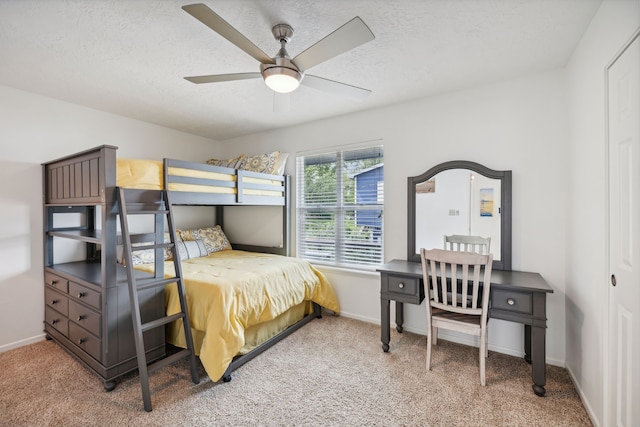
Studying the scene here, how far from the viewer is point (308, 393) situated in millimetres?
2064

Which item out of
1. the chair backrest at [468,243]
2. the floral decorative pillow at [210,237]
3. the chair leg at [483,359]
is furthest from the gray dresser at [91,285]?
the chair backrest at [468,243]

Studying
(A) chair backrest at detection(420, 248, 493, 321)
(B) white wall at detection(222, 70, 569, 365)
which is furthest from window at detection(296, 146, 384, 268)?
(A) chair backrest at detection(420, 248, 493, 321)

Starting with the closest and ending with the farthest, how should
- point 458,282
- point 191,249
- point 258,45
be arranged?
point 258,45
point 458,282
point 191,249

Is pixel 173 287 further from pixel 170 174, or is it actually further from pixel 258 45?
pixel 258 45

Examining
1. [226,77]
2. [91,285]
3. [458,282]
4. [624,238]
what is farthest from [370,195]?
[91,285]

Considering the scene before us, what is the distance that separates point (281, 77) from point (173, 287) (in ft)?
6.39

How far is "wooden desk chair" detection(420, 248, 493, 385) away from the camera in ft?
6.94

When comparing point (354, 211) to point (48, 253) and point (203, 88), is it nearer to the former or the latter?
point (203, 88)

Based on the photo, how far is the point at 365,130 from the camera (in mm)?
3330

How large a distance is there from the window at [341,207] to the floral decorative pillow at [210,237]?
117 cm

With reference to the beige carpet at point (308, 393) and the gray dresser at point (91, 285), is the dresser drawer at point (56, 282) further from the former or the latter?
the beige carpet at point (308, 393)

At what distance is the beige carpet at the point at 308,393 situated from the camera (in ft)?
5.91

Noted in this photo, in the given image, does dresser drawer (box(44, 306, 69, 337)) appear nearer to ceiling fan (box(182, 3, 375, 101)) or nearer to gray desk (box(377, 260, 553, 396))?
ceiling fan (box(182, 3, 375, 101))

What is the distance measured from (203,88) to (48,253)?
228 centimetres
